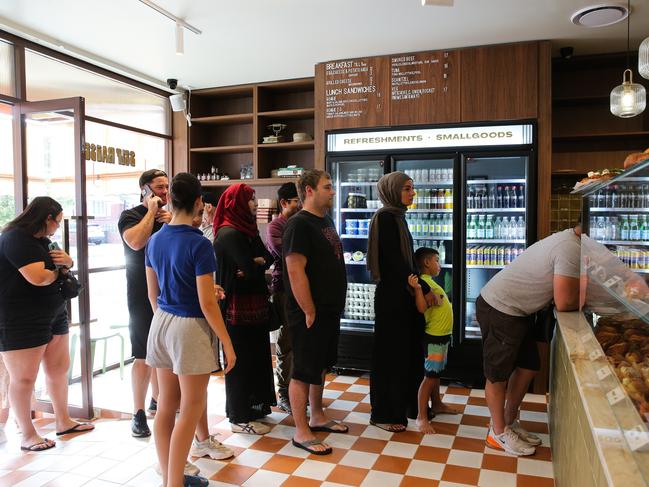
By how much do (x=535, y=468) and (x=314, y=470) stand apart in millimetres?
1220

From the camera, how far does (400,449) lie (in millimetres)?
3141

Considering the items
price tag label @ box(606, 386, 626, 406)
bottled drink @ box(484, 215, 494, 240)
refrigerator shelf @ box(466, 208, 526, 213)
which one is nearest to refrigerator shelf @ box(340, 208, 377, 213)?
refrigerator shelf @ box(466, 208, 526, 213)

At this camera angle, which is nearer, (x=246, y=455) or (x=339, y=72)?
(x=246, y=455)

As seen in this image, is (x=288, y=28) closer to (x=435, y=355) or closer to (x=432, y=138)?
(x=432, y=138)

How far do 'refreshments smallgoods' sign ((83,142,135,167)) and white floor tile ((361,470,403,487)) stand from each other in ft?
11.8

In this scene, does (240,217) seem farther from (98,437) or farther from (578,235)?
(578,235)

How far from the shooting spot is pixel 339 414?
373 cm

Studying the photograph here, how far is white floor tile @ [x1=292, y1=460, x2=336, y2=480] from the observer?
9.25ft

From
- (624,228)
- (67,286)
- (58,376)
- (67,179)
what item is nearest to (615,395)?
(624,228)

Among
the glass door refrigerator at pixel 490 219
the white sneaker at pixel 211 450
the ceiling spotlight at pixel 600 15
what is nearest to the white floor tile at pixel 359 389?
the glass door refrigerator at pixel 490 219

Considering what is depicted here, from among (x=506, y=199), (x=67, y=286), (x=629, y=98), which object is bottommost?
(x=67, y=286)

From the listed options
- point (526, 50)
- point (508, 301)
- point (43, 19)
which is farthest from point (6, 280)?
point (526, 50)

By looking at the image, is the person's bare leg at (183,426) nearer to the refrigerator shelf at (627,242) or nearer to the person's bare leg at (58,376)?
the person's bare leg at (58,376)

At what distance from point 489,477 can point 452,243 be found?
6.99ft
